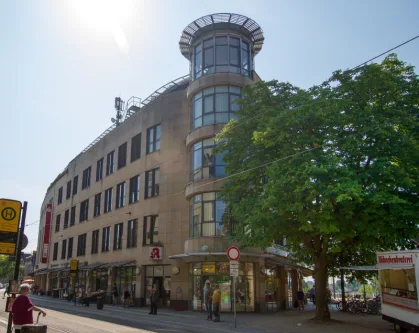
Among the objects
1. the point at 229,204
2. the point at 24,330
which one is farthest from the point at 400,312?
Answer: the point at 24,330

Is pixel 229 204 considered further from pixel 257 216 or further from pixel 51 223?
pixel 51 223

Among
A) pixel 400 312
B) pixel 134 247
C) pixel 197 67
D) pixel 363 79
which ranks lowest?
pixel 400 312

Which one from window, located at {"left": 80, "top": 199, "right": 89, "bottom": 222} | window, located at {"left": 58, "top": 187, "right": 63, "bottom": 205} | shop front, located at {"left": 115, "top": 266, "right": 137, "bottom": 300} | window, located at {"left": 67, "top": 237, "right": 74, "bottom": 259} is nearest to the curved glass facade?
shop front, located at {"left": 115, "top": 266, "right": 137, "bottom": 300}

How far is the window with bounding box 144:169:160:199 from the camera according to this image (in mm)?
31859

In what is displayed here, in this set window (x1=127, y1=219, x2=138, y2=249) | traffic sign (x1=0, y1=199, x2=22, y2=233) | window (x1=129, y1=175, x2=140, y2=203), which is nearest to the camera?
traffic sign (x1=0, y1=199, x2=22, y2=233)

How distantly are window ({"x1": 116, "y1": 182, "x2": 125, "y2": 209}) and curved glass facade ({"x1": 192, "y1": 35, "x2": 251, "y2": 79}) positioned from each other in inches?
507

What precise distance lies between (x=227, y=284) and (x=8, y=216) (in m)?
17.3

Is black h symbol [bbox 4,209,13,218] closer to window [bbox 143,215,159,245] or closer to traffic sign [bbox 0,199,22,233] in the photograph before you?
traffic sign [bbox 0,199,22,233]

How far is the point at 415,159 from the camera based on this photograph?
1525 cm

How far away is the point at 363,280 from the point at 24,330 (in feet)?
Answer: 76.9

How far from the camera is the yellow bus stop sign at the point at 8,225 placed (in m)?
10.1

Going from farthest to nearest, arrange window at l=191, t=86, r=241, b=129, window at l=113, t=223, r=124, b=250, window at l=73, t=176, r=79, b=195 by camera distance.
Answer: window at l=73, t=176, r=79, b=195 < window at l=113, t=223, r=124, b=250 < window at l=191, t=86, r=241, b=129

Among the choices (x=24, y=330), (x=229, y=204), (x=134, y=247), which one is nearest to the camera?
(x=24, y=330)

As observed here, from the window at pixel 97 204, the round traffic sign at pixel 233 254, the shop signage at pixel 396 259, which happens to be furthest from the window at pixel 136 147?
the shop signage at pixel 396 259
